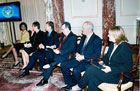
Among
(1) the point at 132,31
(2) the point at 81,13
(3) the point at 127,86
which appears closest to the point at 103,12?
(2) the point at 81,13

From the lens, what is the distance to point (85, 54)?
2857mm

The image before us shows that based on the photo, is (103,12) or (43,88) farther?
(103,12)

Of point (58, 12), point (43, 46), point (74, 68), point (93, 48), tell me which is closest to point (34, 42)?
point (43, 46)

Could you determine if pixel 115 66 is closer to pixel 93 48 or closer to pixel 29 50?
pixel 93 48

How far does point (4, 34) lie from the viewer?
7.70 m

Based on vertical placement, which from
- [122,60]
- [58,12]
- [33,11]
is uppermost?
[33,11]

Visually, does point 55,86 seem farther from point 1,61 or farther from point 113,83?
point 1,61

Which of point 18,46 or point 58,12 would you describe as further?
point 58,12

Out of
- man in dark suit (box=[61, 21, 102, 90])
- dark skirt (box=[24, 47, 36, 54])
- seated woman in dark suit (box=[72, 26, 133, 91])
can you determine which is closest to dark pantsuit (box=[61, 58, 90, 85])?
man in dark suit (box=[61, 21, 102, 90])

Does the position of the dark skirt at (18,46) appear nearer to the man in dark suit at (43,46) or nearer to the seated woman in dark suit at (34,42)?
the seated woman in dark suit at (34,42)

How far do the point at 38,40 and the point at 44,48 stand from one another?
35 centimetres

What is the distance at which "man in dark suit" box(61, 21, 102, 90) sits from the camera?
2.79 metres

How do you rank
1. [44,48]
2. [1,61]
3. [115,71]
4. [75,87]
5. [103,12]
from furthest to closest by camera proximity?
[103,12]
[1,61]
[44,48]
[75,87]
[115,71]

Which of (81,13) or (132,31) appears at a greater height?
(81,13)
